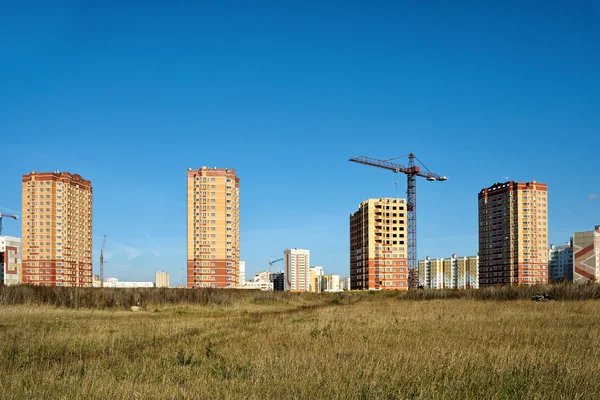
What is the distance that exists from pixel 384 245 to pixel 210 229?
38.4 m

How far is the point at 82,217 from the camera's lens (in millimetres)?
138000

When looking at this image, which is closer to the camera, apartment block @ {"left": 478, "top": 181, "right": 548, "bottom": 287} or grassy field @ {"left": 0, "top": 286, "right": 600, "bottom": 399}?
grassy field @ {"left": 0, "top": 286, "right": 600, "bottom": 399}

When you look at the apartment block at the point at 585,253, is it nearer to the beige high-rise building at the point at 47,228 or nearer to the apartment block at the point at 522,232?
the apartment block at the point at 522,232

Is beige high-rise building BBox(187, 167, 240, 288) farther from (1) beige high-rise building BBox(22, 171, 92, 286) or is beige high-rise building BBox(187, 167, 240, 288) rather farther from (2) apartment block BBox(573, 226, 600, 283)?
(2) apartment block BBox(573, 226, 600, 283)

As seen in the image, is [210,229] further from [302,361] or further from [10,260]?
[302,361]

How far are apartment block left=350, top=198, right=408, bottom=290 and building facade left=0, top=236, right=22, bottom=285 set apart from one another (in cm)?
8147

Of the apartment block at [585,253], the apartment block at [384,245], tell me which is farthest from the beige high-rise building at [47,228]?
the apartment block at [585,253]

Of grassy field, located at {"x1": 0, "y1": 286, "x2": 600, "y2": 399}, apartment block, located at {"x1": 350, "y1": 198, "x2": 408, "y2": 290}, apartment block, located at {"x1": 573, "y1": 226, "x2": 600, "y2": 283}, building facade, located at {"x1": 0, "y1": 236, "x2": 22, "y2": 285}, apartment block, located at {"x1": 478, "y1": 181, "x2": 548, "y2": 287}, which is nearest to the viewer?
grassy field, located at {"x1": 0, "y1": 286, "x2": 600, "y2": 399}

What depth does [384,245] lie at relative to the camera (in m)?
124

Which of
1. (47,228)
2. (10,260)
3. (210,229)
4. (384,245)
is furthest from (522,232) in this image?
(10,260)

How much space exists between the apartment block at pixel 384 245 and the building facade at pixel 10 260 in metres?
81.5

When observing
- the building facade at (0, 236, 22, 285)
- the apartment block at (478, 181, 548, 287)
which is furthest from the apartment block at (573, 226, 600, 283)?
the building facade at (0, 236, 22, 285)

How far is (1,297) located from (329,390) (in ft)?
103

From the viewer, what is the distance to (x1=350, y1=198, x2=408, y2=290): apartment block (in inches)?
4840
